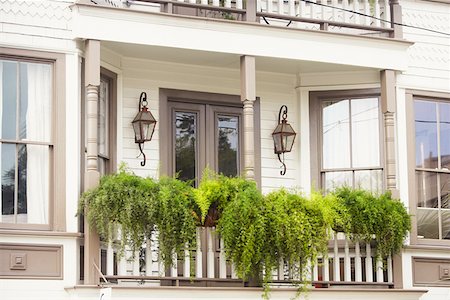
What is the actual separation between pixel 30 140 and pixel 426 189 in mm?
5942

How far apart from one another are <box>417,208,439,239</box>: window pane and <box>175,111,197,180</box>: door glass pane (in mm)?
3357

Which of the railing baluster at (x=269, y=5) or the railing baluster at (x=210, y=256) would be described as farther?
the railing baluster at (x=269, y=5)

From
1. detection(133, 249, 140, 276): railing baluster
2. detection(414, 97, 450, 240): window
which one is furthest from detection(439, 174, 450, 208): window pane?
detection(133, 249, 140, 276): railing baluster

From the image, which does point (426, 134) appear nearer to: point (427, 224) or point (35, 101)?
point (427, 224)

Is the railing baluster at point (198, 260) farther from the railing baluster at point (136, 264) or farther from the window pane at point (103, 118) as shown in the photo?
the window pane at point (103, 118)

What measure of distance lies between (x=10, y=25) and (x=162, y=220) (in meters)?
3.14

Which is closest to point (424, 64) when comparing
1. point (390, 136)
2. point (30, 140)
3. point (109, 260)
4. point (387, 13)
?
point (387, 13)

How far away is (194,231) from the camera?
542 inches

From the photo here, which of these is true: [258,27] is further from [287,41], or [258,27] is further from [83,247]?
[83,247]

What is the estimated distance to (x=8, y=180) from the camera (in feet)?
45.1

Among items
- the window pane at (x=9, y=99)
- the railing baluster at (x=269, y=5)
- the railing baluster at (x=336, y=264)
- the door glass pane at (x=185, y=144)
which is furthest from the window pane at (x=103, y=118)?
the railing baluster at (x=336, y=264)

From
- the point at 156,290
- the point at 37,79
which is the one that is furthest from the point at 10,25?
the point at 156,290

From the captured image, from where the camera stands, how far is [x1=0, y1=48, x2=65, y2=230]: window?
13719 mm

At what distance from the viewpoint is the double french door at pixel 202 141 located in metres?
15.7
